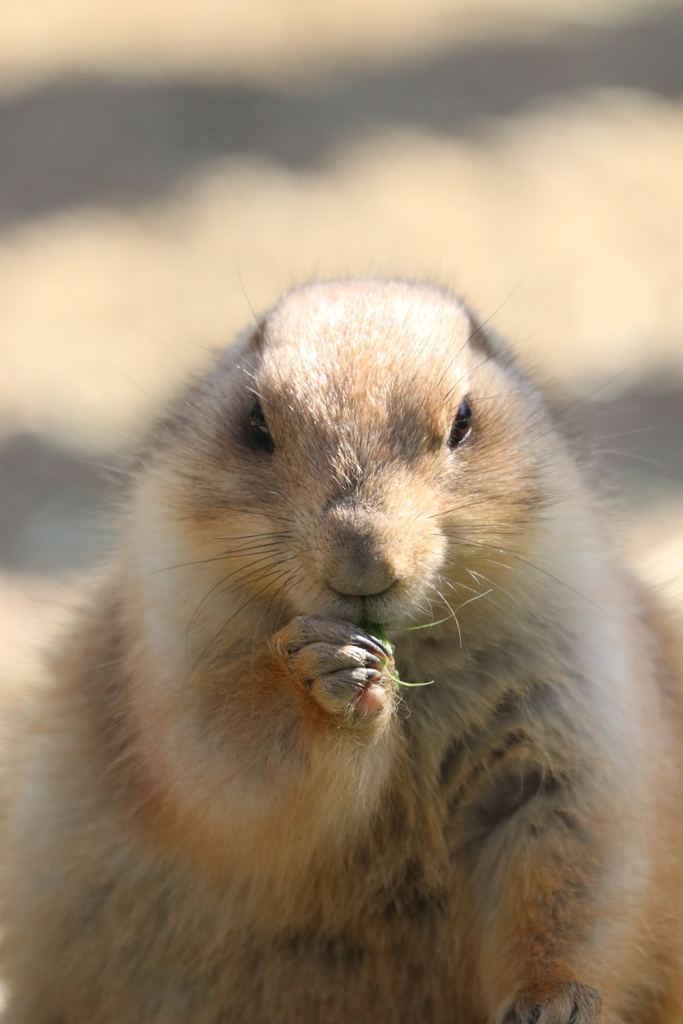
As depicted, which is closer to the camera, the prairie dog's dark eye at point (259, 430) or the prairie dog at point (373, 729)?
the prairie dog at point (373, 729)

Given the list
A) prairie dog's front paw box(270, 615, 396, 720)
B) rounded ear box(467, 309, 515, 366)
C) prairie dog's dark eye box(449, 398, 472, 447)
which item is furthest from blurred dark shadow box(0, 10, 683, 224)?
prairie dog's front paw box(270, 615, 396, 720)

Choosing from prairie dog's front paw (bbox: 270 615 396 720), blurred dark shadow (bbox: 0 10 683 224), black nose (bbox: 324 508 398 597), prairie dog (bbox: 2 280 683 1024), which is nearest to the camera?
black nose (bbox: 324 508 398 597)

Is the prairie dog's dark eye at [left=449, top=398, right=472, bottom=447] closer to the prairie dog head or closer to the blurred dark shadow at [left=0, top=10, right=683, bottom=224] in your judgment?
→ the prairie dog head

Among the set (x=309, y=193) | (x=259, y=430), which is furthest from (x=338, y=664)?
(x=309, y=193)

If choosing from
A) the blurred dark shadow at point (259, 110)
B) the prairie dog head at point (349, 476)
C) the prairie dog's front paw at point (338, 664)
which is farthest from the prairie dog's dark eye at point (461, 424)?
the blurred dark shadow at point (259, 110)

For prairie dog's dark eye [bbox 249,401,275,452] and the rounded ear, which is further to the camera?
the rounded ear

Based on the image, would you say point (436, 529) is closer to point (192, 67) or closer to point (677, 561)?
point (677, 561)

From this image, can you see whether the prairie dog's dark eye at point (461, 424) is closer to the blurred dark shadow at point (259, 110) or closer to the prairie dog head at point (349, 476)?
the prairie dog head at point (349, 476)
